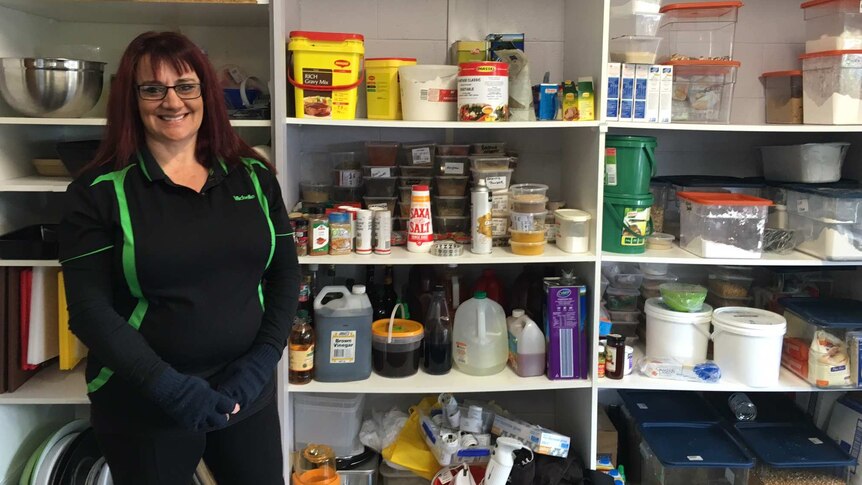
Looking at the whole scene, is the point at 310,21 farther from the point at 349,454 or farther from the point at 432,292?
the point at 349,454

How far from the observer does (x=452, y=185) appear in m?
2.40

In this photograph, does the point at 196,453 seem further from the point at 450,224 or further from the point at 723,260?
the point at 723,260

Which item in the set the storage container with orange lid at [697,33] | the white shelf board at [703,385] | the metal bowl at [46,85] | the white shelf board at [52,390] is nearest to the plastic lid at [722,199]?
the storage container with orange lid at [697,33]

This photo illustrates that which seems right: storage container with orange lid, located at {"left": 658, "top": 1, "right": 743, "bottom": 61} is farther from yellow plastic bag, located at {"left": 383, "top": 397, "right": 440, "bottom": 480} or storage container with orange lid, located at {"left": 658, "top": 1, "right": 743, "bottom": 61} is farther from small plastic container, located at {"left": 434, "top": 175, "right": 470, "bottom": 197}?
yellow plastic bag, located at {"left": 383, "top": 397, "right": 440, "bottom": 480}

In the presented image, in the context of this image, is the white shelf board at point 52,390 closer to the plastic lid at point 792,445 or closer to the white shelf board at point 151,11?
the white shelf board at point 151,11

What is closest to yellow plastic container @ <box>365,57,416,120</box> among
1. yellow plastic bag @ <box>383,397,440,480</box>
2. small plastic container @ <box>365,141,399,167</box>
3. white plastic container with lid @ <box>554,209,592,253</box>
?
small plastic container @ <box>365,141,399,167</box>

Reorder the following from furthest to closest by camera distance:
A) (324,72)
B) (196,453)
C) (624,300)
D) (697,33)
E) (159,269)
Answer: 1. (624,300)
2. (697,33)
3. (324,72)
4. (196,453)
5. (159,269)

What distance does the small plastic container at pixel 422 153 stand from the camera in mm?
2457

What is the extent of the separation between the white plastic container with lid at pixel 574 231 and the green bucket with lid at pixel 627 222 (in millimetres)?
80

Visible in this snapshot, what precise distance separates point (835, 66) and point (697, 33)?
45 centimetres

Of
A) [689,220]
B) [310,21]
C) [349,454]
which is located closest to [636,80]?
[689,220]

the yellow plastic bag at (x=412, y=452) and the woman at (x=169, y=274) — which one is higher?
the woman at (x=169, y=274)

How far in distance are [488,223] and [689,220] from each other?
71 centimetres

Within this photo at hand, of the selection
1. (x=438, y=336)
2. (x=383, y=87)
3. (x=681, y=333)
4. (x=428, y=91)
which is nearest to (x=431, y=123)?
(x=428, y=91)
